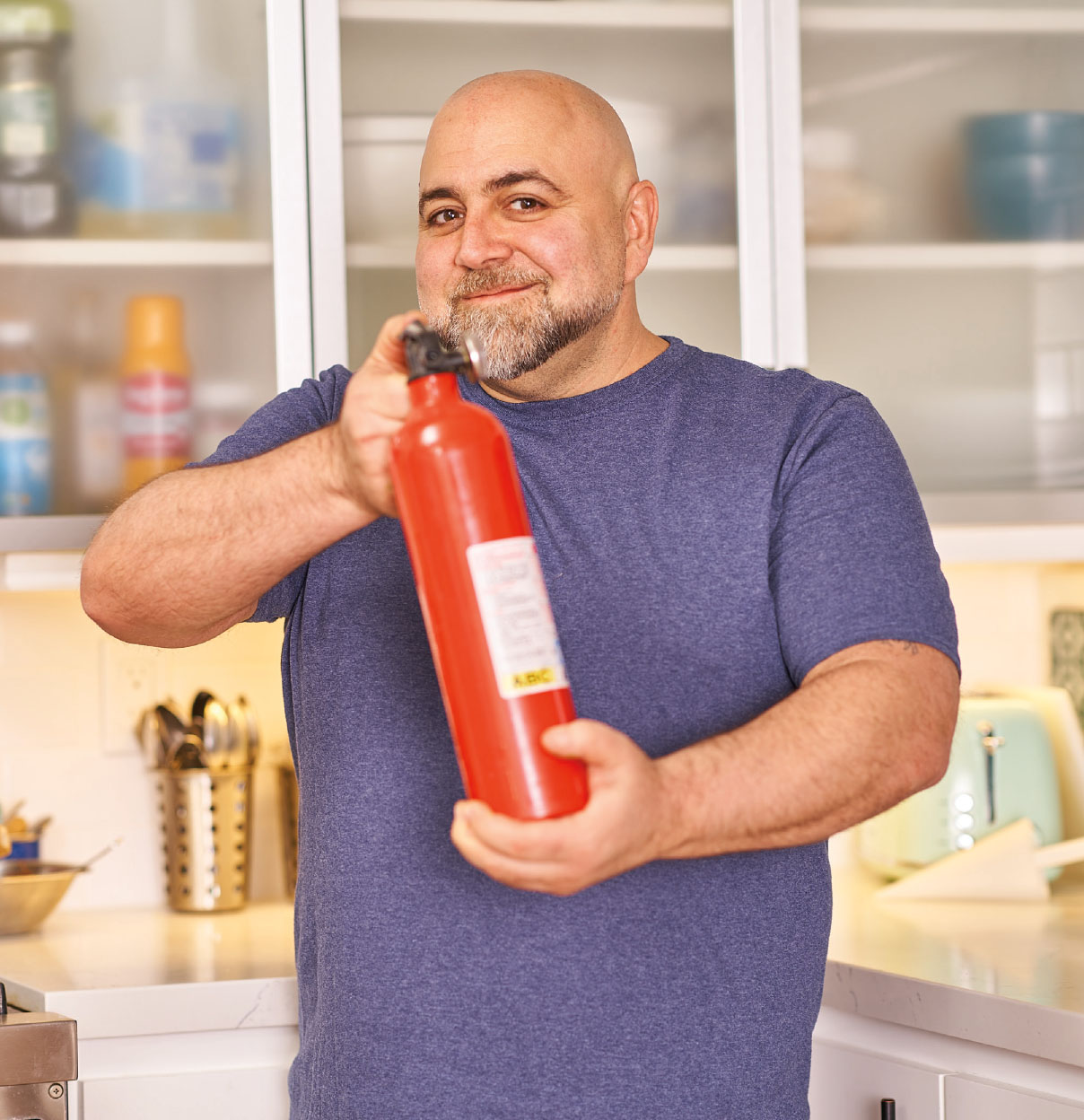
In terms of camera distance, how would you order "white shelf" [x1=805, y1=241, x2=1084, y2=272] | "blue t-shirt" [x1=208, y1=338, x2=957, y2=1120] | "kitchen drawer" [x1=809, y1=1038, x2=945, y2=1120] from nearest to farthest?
"blue t-shirt" [x1=208, y1=338, x2=957, y2=1120] < "kitchen drawer" [x1=809, y1=1038, x2=945, y2=1120] < "white shelf" [x1=805, y1=241, x2=1084, y2=272]

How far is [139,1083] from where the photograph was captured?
4.81ft

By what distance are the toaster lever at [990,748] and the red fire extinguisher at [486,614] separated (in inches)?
50.2

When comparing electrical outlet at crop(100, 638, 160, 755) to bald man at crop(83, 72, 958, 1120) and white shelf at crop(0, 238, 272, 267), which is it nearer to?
white shelf at crop(0, 238, 272, 267)

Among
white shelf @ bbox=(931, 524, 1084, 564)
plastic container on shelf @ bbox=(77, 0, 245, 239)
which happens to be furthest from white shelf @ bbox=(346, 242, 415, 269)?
white shelf @ bbox=(931, 524, 1084, 564)

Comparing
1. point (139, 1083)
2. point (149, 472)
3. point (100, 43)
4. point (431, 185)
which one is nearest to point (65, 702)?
point (149, 472)

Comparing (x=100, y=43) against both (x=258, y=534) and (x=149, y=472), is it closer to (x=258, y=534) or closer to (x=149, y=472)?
(x=149, y=472)

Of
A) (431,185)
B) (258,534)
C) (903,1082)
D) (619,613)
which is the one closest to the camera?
(258,534)

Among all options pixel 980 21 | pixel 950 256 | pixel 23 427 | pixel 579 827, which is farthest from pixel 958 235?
pixel 579 827

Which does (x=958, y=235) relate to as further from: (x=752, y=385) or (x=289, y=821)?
(x=289, y=821)

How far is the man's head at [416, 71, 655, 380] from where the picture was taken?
120 centimetres

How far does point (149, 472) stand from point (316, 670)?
0.67 m

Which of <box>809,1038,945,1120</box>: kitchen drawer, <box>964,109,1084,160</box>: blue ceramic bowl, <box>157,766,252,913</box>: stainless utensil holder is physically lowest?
<box>809,1038,945,1120</box>: kitchen drawer

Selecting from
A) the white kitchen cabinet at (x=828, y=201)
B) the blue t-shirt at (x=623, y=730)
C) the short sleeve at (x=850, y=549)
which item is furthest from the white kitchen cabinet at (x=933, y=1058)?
the white kitchen cabinet at (x=828, y=201)

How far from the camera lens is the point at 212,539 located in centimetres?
102
